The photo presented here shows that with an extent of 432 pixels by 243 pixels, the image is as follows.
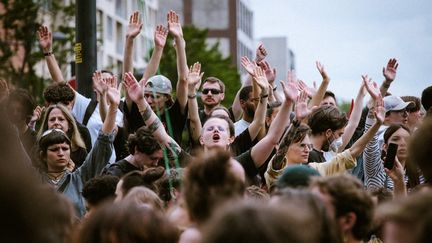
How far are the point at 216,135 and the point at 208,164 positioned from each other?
130 inches

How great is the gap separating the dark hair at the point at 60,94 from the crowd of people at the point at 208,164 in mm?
15

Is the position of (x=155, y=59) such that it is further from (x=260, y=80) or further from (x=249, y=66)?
(x=260, y=80)

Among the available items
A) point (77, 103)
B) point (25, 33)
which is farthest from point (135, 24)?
point (25, 33)

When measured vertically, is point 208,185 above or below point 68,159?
above

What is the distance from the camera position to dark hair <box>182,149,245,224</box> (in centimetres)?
467

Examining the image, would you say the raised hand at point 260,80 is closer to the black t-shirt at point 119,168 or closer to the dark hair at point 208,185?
the black t-shirt at point 119,168

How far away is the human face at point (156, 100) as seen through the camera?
9664mm

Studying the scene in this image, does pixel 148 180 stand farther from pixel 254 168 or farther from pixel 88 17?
pixel 88 17

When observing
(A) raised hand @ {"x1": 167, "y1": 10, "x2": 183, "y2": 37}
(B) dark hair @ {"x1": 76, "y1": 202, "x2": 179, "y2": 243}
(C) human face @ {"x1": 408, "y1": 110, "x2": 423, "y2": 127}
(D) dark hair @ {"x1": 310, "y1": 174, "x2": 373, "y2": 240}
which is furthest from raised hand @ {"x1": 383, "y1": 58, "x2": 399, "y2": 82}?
(B) dark hair @ {"x1": 76, "y1": 202, "x2": 179, "y2": 243}

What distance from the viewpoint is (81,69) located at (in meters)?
11.0

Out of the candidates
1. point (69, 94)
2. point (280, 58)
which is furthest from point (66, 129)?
point (280, 58)

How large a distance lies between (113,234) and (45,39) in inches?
303

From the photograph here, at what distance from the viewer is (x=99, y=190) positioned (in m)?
7.18

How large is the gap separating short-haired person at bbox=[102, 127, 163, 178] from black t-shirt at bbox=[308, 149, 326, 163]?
1.27 meters
